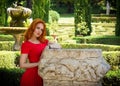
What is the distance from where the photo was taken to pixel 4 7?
79.7 feet

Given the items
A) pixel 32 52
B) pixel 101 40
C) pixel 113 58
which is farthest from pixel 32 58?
pixel 101 40

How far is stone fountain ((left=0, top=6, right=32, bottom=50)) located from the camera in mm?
13820

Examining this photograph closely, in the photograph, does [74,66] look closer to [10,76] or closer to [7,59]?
[10,76]

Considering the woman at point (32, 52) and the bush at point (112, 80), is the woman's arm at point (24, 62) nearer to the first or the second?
the woman at point (32, 52)

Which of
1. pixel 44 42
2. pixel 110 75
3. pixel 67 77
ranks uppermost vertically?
pixel 44 42

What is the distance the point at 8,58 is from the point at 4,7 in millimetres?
15153

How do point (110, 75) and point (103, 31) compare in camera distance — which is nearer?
point (110, 75)

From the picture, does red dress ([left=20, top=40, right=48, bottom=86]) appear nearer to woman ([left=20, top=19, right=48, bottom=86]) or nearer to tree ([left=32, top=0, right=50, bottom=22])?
woman ([left=20, top=19, right=48, bottom=86])

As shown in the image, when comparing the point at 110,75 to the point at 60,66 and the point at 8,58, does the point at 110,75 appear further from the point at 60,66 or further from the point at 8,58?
the point at 8,58

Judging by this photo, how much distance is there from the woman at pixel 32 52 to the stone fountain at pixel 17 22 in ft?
29.2

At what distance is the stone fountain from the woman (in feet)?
29.2

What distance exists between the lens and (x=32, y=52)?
15.7ft

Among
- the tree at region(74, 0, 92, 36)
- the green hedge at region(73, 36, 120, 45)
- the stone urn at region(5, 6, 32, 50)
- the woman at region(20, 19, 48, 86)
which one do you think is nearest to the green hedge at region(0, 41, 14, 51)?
the stone urn at region(5, 6, 32, 50)

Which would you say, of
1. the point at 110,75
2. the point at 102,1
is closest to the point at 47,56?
the point at 110,75
